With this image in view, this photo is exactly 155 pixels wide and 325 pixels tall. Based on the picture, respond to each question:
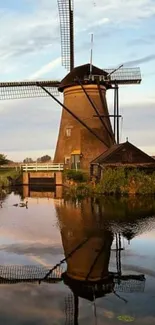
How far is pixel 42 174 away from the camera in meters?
33.6

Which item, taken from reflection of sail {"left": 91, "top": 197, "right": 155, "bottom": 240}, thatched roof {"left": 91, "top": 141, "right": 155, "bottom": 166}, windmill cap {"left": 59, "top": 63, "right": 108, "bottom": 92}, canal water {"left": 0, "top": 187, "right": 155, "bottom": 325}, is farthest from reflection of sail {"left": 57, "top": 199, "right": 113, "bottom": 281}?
windmill cap {"left": 59, "top": 63, "right": 108, "bottom": 92}

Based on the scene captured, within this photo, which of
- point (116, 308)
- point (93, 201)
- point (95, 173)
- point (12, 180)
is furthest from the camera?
point (12, 180)

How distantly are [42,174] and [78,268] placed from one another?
82.0 feet

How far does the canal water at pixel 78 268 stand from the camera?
21.2 ft

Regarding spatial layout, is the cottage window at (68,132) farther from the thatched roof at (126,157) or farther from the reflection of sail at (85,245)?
the reflection of sail at (85,245)

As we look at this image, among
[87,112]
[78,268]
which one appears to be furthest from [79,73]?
[78,268]

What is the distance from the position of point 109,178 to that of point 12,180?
42.0 feet

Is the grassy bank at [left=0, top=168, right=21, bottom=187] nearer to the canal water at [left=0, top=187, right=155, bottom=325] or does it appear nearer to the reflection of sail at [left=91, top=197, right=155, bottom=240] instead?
the reflection of sail at [left=91, top=197, right=155, bottom=240]

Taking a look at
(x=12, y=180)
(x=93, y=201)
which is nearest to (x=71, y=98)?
(x=12, y=180)

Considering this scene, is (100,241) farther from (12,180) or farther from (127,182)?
(12,180)

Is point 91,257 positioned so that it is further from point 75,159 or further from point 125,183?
point 75,159

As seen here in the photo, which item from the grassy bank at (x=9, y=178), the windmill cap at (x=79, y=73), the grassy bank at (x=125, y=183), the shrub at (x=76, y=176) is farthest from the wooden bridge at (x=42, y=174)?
the grassy bank at (x=125, y=183)

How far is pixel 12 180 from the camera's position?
3425 centimetres

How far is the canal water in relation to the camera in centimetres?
647
